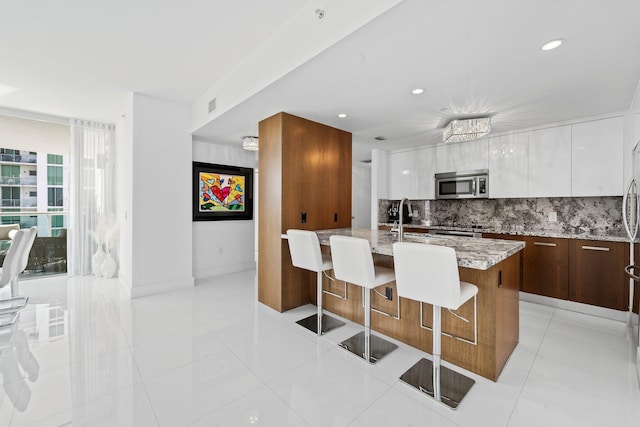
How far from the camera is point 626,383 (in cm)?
198

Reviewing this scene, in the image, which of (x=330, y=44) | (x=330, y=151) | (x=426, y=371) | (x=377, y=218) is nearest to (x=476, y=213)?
(x=377, y=218)

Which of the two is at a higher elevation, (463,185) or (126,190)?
(463,185)

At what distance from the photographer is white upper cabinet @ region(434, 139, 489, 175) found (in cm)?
431

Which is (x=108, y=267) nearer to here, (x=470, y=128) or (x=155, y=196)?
(x=155, y=196)

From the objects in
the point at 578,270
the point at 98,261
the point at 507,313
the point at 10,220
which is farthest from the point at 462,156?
the point at 10,220

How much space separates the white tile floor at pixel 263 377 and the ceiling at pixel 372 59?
7.80ft

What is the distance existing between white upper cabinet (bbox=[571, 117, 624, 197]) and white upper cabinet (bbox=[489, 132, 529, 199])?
0.51 metres

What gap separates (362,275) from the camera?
228cm

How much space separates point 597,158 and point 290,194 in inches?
149

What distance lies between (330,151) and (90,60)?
285cm

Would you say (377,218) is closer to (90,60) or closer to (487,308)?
(487,308)

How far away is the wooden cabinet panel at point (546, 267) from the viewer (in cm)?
337

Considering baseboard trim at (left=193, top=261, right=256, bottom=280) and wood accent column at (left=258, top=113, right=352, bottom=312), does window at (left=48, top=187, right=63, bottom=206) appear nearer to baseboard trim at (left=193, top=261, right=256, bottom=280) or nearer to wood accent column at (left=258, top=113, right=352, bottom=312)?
baseboard trim at (left=193, top=261, right=256, bottom=280)

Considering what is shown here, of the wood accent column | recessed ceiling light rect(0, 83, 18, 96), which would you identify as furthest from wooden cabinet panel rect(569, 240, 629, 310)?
recessed ceiling light rect(0, 83, 18, 96)
